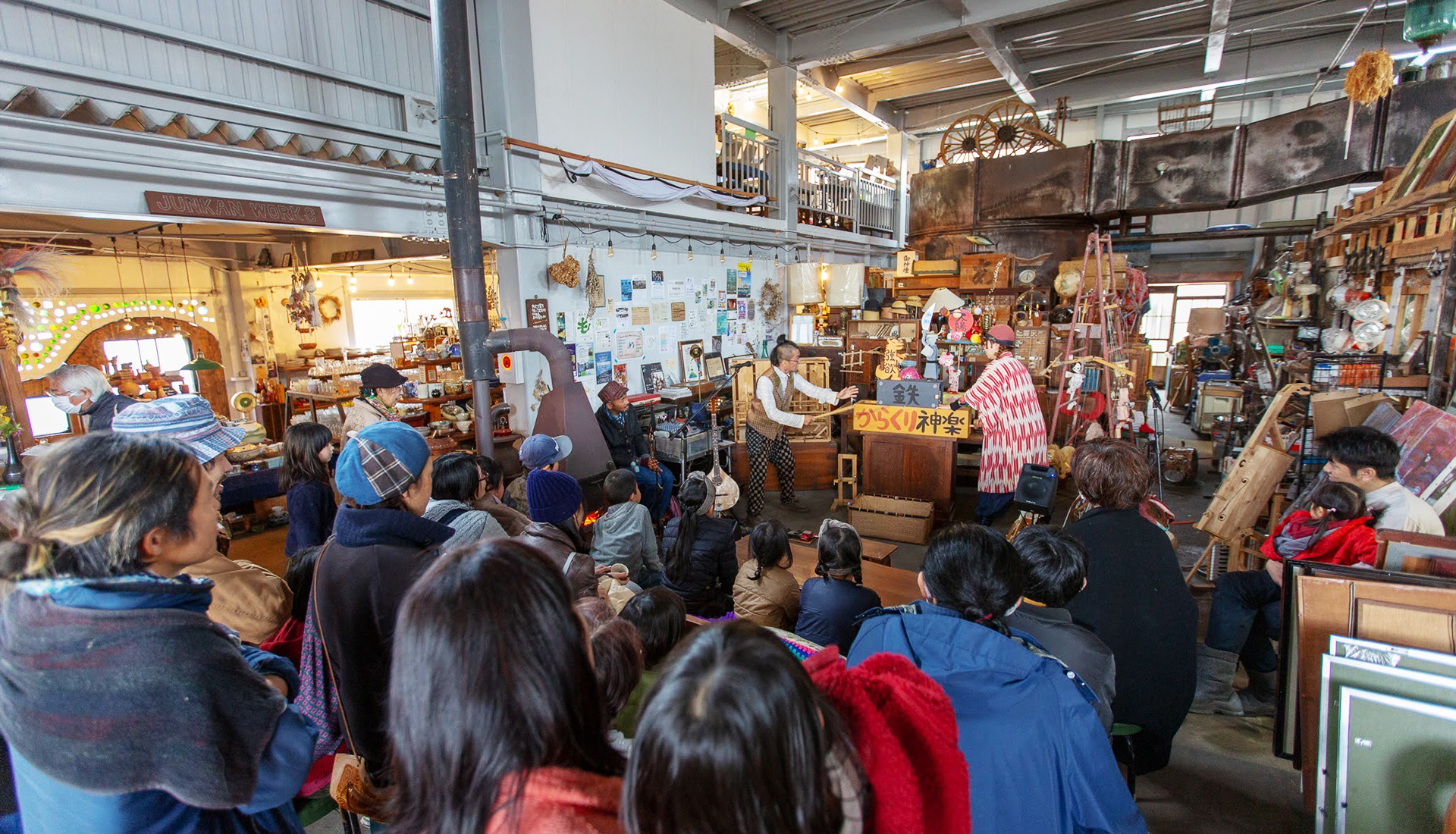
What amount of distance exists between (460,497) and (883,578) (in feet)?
7.64

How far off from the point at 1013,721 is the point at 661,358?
7.25m

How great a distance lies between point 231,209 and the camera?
4320mm

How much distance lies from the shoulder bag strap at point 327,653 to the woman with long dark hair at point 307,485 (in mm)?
1815

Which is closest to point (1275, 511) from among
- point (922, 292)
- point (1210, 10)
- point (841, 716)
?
point (841, 716)

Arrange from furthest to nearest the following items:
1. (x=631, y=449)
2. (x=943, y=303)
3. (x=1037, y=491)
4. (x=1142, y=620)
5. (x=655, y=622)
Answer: (x=943, y=303) → (x=631, y=449) → (x=1037, y=491) → (x=1142, y=620) → (x=655, y=622)

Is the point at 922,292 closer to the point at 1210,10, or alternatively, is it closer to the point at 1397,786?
the point at 1210,10

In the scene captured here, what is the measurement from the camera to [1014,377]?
5.43 m

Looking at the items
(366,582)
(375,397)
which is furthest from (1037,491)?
(375,397)

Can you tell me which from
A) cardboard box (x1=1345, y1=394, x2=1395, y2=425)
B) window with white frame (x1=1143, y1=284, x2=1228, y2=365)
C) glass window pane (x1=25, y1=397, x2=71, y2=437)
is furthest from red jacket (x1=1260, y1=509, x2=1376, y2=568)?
window with white frame (x1=1143, y1=284, x2=1228, y2=365)

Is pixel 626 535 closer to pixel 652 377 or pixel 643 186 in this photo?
pixel 652 377

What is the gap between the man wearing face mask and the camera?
4.11 m

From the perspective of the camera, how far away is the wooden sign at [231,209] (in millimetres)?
4025

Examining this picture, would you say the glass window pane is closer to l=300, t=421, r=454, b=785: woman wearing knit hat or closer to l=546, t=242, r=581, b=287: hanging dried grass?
l=546, t=242, r=581, b=287: hanging dried grass

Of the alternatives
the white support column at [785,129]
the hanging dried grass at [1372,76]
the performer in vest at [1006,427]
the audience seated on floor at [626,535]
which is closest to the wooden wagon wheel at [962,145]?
the white support column at [785,129]
